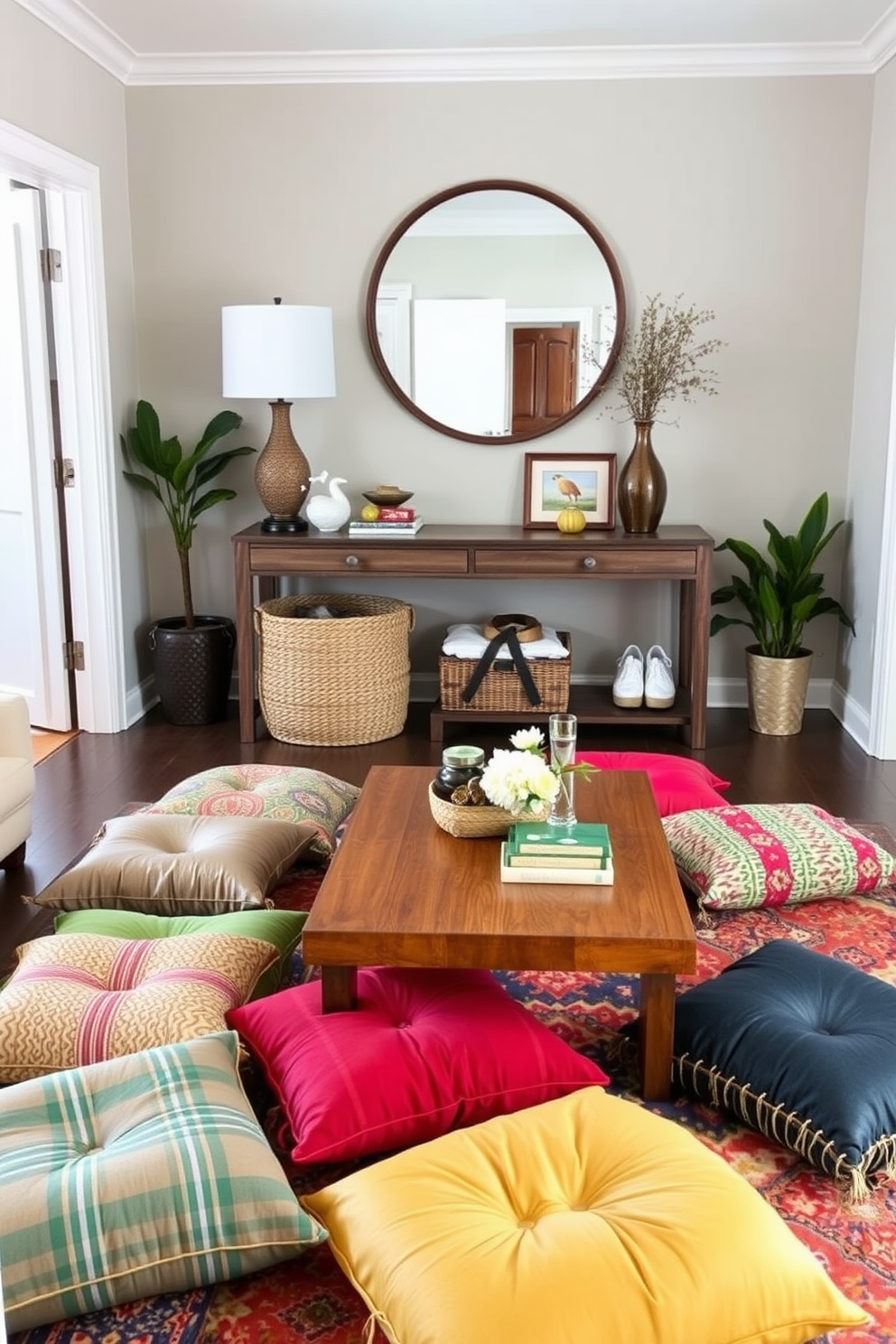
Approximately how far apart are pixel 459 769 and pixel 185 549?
2484 millimetres

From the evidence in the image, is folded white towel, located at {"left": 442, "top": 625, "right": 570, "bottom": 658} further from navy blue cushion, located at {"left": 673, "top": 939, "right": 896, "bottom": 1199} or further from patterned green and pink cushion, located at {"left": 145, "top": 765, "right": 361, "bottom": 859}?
navy blue cushion, located at {"left": 673, "top": 939, "right": 896, "bottom": 1199}

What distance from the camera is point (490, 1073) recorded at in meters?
2.11

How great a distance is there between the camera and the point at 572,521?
14.8 feet

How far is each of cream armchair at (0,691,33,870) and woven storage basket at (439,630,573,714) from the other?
155 centimetres

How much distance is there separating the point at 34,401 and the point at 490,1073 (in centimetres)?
317

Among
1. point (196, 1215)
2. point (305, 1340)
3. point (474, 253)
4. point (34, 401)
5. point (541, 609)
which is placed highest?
point (474, 253)

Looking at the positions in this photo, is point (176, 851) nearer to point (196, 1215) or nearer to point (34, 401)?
point (196, 1215)

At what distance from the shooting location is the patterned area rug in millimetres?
1753

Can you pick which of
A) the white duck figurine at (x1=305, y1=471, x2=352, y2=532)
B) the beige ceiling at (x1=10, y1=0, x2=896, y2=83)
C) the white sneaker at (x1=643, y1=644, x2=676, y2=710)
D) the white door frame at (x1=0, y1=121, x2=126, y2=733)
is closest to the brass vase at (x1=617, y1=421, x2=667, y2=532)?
the white sneaker at (x1=643, y1=644, x2=676, y2=710)

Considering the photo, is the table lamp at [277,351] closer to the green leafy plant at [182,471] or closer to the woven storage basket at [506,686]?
the green leafy plant at [182,471]

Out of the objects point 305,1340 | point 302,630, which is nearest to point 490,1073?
point 305,1340

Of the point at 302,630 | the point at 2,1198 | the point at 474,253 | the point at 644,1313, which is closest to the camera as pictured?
the point at 644,1313

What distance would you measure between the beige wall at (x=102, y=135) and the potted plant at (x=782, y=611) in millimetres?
2148

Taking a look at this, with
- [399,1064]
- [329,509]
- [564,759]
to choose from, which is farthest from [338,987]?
[329,509]
